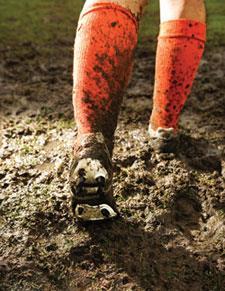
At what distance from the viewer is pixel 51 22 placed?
3539mm

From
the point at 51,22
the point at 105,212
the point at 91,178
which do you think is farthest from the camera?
the point at 51,22

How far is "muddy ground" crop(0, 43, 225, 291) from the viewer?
44.3 inches

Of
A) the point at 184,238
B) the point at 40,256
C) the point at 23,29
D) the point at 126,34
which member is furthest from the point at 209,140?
the point at 23,29

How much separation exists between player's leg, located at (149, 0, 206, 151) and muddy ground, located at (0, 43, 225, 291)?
0.27 metres

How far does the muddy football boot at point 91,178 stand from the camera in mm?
1095

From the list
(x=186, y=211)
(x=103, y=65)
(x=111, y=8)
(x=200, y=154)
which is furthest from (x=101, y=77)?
(x=200, y=154)

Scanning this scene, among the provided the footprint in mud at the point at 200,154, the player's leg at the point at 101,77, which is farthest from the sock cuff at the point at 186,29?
the footprint in mud at the point at 200,154

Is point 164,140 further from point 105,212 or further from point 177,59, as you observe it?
point 105,212

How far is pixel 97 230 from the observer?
1261 millimetres

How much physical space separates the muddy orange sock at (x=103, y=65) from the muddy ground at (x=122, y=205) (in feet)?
1.03

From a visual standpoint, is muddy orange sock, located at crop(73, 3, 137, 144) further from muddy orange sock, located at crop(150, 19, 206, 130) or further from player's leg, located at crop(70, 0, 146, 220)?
muddy orange sock, located at crop(150, 19, 206, 130)

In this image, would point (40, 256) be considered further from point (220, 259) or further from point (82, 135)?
point (220, 259)

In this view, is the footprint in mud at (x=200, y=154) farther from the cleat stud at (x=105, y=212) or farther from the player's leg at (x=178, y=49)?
the cleat stud at (x=105, y=212)

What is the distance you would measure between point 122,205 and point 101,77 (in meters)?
0.44
